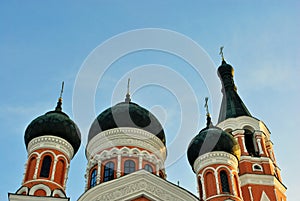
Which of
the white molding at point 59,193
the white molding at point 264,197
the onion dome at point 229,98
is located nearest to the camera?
the white molding at point 59,193

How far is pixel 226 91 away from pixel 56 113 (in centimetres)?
913

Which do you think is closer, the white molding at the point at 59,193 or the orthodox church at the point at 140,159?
the orthodox church at the point at 140,159

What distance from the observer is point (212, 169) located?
51.3 feet

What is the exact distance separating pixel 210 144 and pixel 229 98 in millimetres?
5832

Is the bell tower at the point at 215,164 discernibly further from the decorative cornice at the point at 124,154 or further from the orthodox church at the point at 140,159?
the decorative cornice at the point at 124,154

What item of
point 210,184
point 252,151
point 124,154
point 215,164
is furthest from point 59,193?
point 252,151

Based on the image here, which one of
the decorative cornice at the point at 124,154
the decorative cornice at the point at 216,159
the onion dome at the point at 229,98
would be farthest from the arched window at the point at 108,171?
the onion dome at the point at 229,98

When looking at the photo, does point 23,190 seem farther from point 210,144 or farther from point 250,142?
point 250,142

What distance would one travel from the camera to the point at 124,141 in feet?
56.1

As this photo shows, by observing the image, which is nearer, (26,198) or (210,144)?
(26,198)

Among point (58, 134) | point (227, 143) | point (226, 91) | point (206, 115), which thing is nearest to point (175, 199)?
point (227, 143)

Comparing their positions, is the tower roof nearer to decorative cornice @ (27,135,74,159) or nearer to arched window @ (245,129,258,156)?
decorative cornice @ (27,135,74,159)

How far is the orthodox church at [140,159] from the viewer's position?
13.2 metres

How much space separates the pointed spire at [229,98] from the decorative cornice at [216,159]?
13.8 feet
